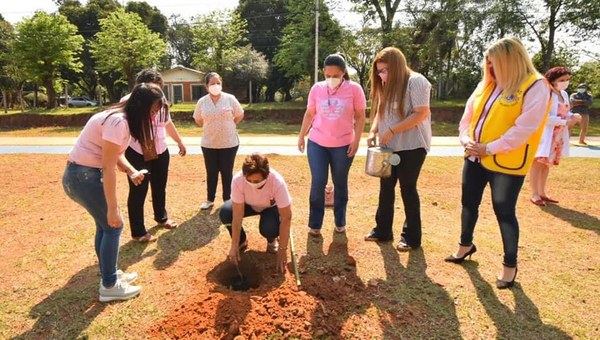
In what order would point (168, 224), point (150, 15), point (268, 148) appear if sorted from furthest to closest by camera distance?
point (150, 15) < point (268, 148) < point (168, 224)

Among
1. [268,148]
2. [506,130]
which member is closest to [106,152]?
[506,130]

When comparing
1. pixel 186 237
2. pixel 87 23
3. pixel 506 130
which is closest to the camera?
pixel 506 130

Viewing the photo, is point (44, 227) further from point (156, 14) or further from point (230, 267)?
point (156, 14)

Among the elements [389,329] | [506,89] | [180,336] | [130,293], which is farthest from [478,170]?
[130,293]

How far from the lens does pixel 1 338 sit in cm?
261

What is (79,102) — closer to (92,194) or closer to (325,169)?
(325,169)

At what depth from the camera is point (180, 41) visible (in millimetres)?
45781

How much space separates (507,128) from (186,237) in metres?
3.21

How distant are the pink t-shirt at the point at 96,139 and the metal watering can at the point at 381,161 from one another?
1.98 metres

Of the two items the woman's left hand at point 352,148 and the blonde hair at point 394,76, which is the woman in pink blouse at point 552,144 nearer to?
the blonde hair at point 394,76

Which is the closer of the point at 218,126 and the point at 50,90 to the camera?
the point at 218,126

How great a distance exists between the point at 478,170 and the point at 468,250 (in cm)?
81

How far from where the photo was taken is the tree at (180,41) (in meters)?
44.8

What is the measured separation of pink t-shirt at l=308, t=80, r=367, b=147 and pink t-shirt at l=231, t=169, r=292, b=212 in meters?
0.85
